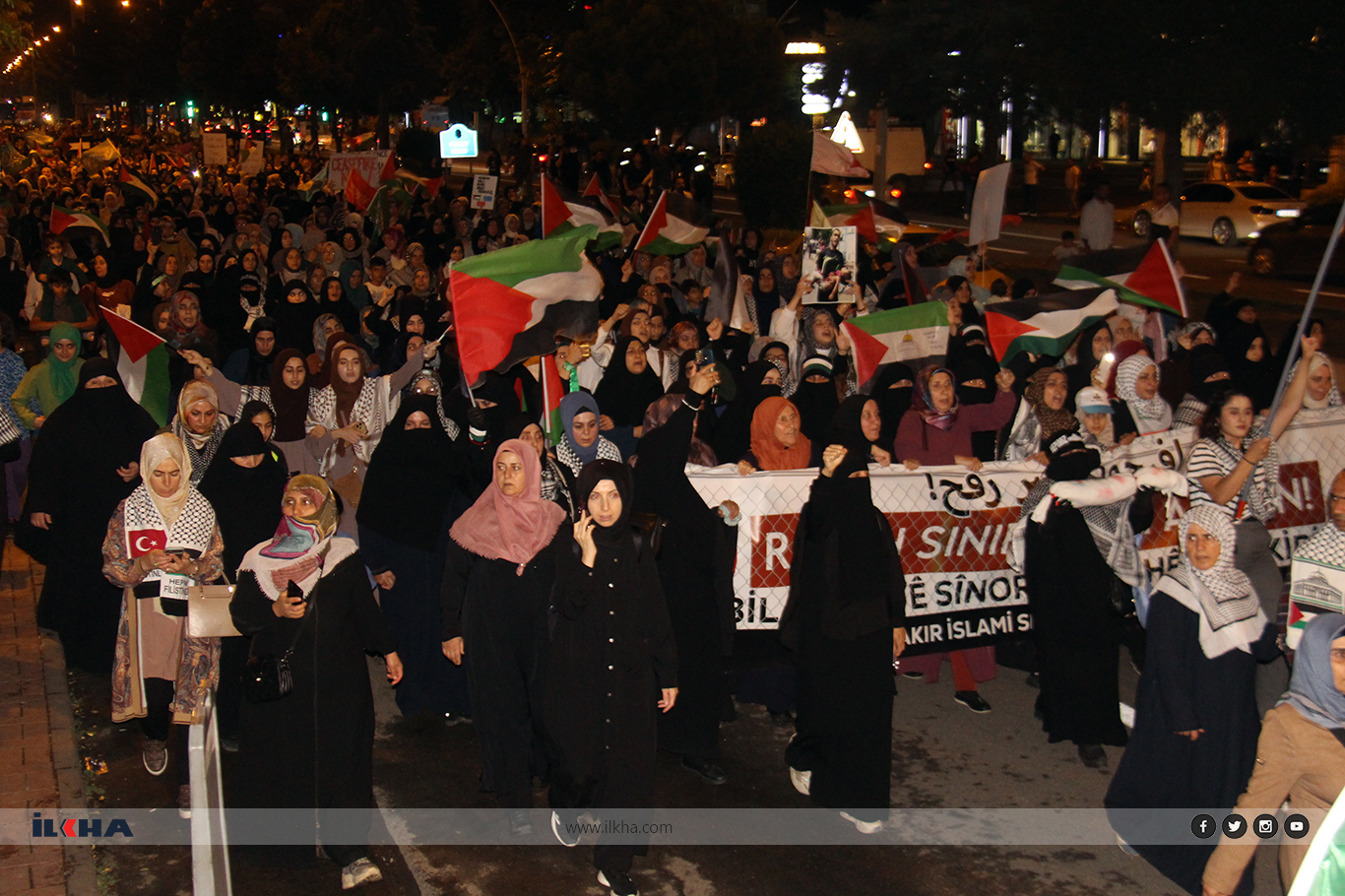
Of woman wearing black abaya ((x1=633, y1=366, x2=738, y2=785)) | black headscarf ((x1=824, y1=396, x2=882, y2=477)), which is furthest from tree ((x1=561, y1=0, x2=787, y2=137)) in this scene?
black headscarf ((x1=824, y1=396, x2=882, y2=477))

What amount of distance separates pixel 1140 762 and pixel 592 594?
222 centimetres

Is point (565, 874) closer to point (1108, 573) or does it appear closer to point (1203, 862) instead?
point (1203, 862)

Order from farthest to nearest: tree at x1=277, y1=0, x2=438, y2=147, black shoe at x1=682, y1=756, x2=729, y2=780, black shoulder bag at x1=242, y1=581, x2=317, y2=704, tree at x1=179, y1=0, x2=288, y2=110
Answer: tree at x1=179, y1=0, x2=288, y2=110, tree at x1=277, y1=0, x2=438, y2=147, black shoe at x1=682, y1=756, x2=729, y2=780, black shoulder bag at x1=242, y1=581, x2=317, y2=704

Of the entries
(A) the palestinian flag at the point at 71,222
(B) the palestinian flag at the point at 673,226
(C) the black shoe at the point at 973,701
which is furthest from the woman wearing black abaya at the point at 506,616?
(A) the palestinian flag at the point at 71,222

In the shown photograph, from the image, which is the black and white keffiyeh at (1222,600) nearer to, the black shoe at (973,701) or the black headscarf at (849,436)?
the black headscarf at (849,436)

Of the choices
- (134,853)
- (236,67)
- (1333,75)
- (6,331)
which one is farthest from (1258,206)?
(236,67)

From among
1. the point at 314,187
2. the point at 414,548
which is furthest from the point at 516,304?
the point at 314,187

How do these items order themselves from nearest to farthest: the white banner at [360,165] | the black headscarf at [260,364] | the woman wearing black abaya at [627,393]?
the woman wearing black abaya at [627,393], the black headscarf at [260,364], the white banner at [360,165]

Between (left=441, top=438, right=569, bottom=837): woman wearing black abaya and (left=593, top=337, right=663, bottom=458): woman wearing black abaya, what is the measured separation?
3129 mm

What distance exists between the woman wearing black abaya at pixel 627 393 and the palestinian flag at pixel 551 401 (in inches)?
55.8

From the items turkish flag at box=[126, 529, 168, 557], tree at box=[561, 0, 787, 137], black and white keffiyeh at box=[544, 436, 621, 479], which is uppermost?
tree at box=[561, 0, 787, 137]

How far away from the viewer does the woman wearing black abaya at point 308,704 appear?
17.2ft
